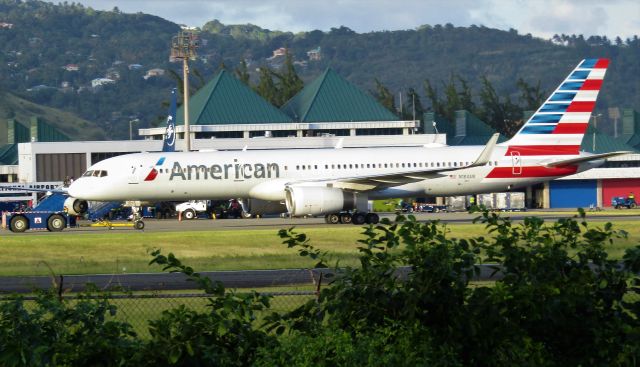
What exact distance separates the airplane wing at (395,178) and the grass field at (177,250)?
3.17 m

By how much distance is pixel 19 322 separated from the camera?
38.6ft

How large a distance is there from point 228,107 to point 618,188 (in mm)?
35529

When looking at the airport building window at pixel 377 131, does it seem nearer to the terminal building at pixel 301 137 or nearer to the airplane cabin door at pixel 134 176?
the terminal building at pixel 301 137

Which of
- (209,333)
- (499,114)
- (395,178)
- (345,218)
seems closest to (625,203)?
(345,218)

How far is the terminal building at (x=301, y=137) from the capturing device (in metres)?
87.3

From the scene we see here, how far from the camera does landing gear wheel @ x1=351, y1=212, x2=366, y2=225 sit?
158 feet

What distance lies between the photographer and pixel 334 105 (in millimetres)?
105750

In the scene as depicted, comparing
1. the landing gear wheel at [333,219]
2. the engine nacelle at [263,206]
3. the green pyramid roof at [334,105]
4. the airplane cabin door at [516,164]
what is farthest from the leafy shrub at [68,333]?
the green pyramid roof at [334,105]

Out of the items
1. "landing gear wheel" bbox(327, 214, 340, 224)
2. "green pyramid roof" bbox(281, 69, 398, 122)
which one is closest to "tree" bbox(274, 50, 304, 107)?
"green pyramid roof" bbox(281, 69, 398, 122)

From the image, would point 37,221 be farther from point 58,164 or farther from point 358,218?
point 58,164

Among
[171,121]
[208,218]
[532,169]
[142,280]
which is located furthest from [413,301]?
[171,121]

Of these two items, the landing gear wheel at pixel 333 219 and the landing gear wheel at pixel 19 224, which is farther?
the landing gear wheel at pixel 19 224

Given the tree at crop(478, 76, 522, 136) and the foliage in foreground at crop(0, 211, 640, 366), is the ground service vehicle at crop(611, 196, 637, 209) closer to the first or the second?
the foliage in foreground at crop(0, 211, 640, 366)

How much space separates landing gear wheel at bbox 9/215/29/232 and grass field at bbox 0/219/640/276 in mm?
8931
